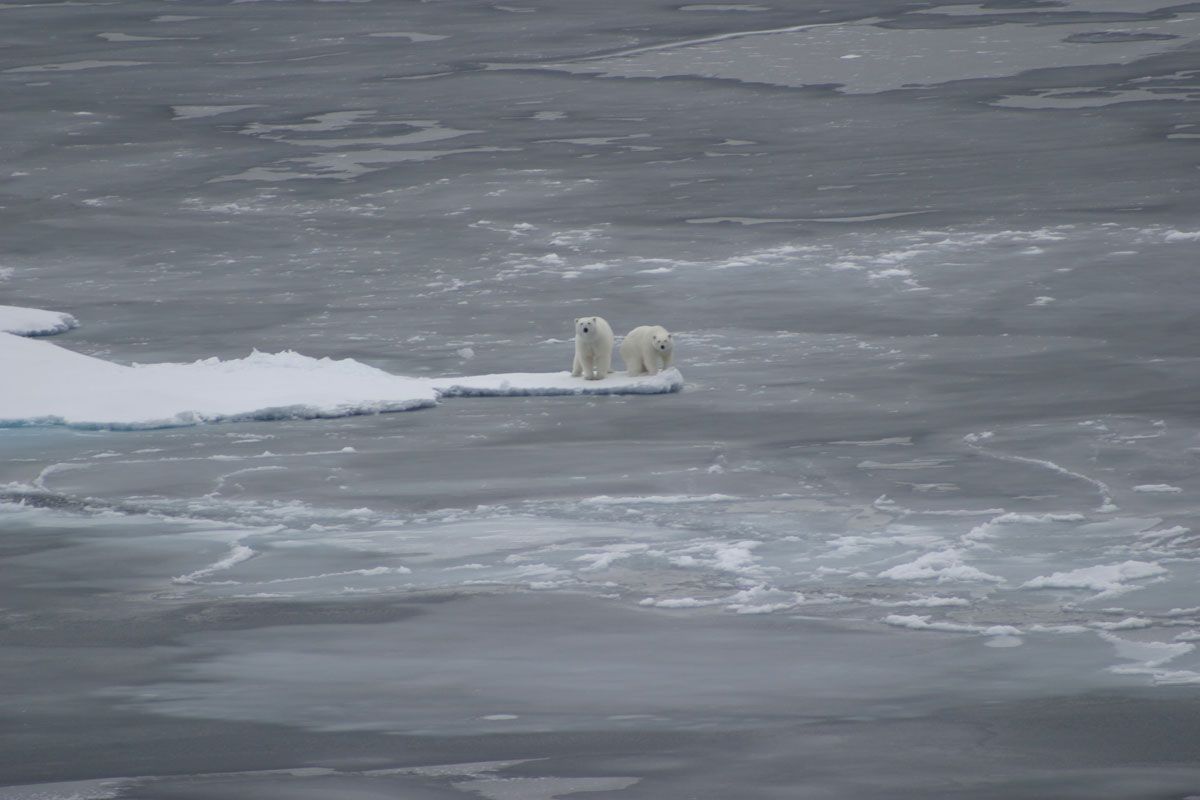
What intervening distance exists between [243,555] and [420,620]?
1249mm

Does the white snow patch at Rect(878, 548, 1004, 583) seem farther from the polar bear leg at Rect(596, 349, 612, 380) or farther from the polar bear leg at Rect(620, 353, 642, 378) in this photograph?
the polar bear leg at Rect(620, 353, 642, 378)

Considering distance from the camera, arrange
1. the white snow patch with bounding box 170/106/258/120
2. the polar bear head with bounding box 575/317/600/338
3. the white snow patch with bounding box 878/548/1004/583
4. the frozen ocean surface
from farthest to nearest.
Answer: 1. the white snow patch with bounding box 170/106/258/120
2. the polar bear head with bounding box 575/317/600/338
3. the white snow patch with bounding box 878/548/1004/583
4. the frozen ocean surface

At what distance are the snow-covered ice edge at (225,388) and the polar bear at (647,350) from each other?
0.14m

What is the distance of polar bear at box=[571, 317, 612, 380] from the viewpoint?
1072cm

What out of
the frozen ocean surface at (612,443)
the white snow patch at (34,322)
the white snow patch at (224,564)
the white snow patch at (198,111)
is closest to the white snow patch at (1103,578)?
the frozen ocean surface at (612,443)

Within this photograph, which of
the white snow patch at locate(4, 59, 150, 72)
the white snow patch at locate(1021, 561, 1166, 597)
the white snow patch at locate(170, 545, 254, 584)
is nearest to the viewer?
the white snow patch at locate(1021, 561, 1166, 597)

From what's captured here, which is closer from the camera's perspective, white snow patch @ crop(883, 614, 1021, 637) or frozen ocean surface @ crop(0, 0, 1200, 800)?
frozen ocean surface @ crop(0, 0, 1200, 800)

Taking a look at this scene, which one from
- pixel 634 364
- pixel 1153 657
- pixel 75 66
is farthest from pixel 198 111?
pixel 1153 657

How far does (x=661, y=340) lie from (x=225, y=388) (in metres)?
2.38

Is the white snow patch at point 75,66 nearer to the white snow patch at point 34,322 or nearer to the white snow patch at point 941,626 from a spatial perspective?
the white snow patch at point 34,322

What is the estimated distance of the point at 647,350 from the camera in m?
11.1

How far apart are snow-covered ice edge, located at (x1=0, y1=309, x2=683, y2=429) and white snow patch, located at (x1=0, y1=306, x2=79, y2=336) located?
1.37m

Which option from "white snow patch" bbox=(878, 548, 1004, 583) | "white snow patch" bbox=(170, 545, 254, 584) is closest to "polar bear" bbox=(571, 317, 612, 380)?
"white snow patch" bbox=(170, 545, 254, 584)

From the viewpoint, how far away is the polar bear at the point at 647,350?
36.2ft
